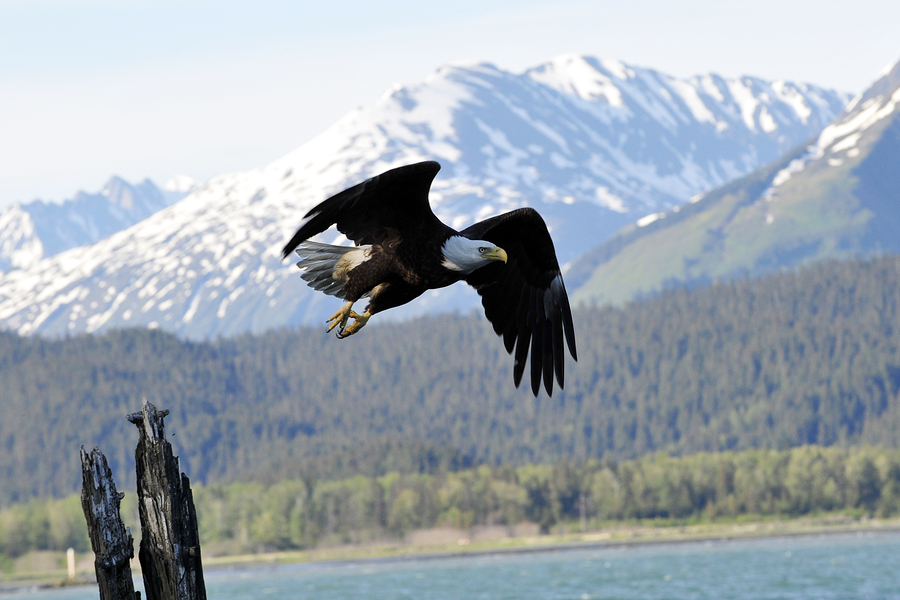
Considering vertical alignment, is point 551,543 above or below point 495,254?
below

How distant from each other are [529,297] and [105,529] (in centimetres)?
654

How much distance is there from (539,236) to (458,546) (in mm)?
148375

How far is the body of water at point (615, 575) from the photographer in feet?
335

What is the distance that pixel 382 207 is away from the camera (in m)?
12.3

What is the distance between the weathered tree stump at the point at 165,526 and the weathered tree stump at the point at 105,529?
0.17 meters

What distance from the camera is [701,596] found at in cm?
9619

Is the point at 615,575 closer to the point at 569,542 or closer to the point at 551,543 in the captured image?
the point at 551,543

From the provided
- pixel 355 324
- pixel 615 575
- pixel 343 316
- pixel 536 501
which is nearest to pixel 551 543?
pixel 536 501

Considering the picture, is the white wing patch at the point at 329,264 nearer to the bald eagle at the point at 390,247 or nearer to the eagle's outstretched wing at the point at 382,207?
the bald eagle at the point at 390,247

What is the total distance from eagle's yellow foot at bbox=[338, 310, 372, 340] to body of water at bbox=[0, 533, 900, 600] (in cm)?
8366

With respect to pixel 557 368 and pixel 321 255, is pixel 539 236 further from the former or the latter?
pixel 321 255

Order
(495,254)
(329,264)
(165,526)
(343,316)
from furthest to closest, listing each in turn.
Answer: (329,264), (343,316), (495,254), (165,526)

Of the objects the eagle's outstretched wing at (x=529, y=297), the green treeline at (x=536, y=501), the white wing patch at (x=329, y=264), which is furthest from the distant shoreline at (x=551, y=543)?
the white wing patch at (x=329, y=264)

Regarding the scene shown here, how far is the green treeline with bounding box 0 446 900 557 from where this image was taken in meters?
156
